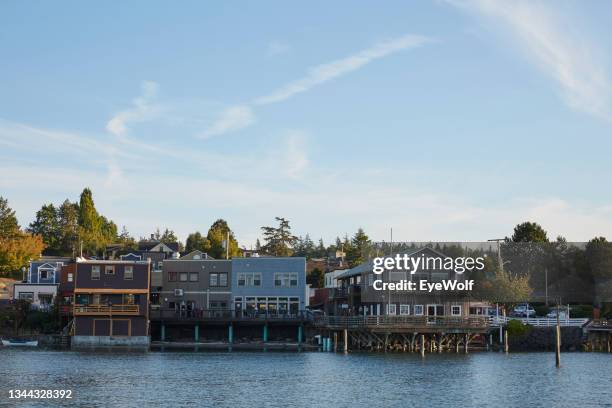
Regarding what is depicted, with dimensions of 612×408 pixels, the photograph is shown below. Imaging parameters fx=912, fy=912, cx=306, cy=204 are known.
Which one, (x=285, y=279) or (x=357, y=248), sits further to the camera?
(x=357, y=248)

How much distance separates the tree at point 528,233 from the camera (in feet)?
452

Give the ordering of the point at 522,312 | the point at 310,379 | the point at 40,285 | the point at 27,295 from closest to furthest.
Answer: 1. the point at 310,379
2. the point at 522,312
3. the point at 27,295
4. the point at 40,285

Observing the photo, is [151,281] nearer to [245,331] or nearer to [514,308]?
[245,331]

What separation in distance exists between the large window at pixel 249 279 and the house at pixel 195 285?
4.29 ft

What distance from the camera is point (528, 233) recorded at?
13912 centimetres

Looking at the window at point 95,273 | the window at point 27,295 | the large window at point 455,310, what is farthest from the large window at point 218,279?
the large window at point 455,310

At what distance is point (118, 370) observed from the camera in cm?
6562

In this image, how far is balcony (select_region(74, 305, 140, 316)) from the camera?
8925 centimetres

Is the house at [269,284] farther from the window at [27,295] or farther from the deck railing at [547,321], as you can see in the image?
the window at [27,295]

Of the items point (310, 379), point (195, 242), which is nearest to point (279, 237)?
point (195, 242)

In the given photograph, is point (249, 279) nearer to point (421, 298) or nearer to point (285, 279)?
point (285, 279)

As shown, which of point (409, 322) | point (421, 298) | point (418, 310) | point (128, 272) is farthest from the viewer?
point (128, 272)

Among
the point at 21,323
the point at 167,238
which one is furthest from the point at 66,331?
the point at 167,238

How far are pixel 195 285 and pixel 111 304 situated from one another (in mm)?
11659
